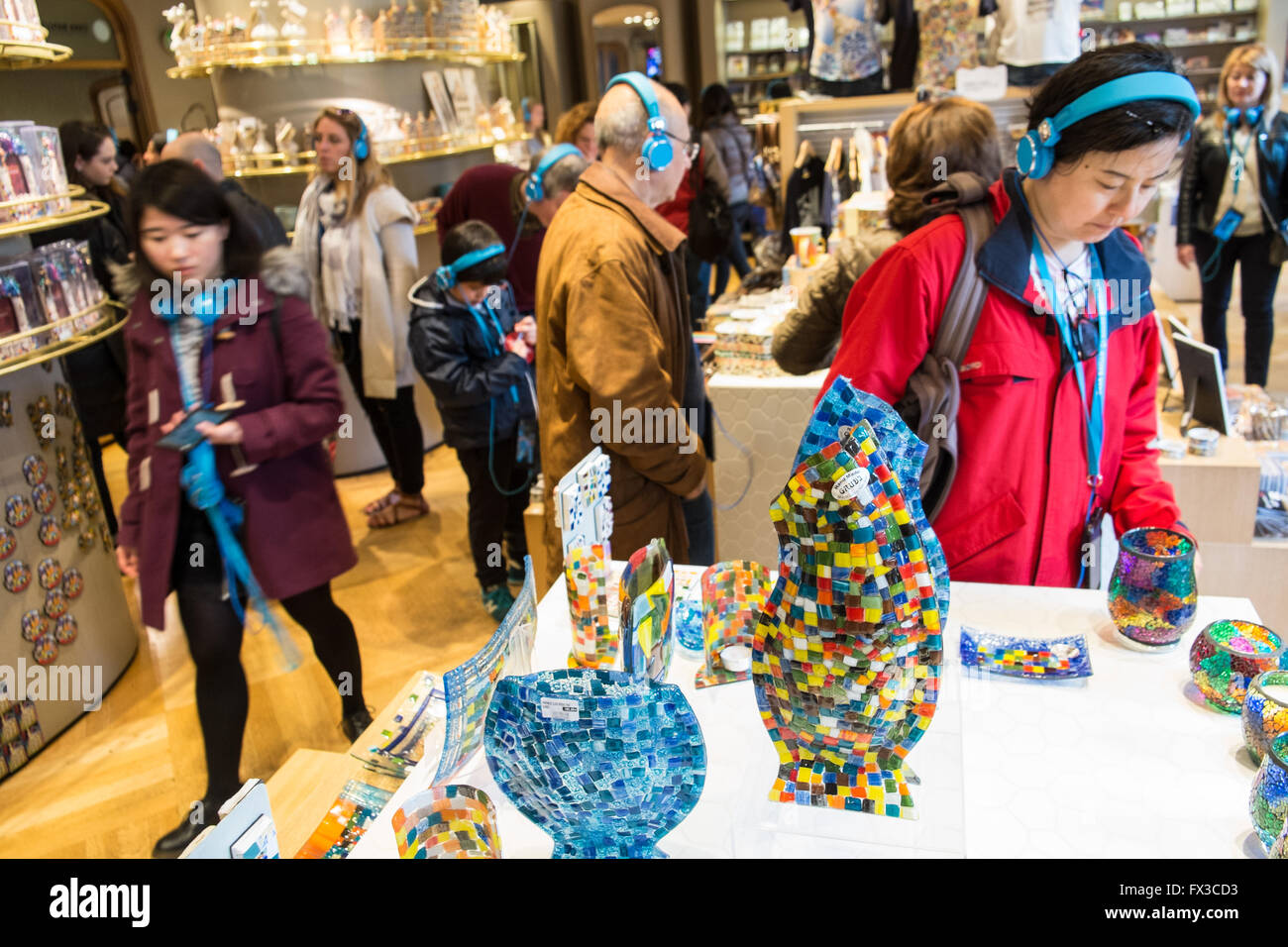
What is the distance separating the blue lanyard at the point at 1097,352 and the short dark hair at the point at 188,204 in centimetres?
153

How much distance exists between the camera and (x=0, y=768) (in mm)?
2631

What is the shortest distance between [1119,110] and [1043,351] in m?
0.37

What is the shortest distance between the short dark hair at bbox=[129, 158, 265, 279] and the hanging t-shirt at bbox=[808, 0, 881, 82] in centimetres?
245

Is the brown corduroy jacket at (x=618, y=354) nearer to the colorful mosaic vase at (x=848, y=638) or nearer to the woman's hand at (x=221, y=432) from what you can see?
the woman's hand at (x=221, y=432)

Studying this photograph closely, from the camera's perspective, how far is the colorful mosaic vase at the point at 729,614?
128 cm

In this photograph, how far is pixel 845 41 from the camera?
352 centimetres

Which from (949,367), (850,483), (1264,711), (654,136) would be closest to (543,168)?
(654,136)

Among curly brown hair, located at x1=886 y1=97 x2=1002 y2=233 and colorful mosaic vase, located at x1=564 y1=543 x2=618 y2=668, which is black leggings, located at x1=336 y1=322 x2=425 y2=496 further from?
colorful mosaic vase, located at x1=564 y1=543 x2=618 y2=668

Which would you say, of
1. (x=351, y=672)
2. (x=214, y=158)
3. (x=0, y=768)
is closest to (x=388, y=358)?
(x=214, y=158)

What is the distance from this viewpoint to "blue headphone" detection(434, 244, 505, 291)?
300 centimetres

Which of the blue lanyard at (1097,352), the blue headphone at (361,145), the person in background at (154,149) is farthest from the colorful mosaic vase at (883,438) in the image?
the person in background at (154,149)

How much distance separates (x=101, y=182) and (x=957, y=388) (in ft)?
11.7

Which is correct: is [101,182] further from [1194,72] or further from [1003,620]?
[1194,72]

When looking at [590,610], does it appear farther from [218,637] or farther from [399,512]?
[399,512]
